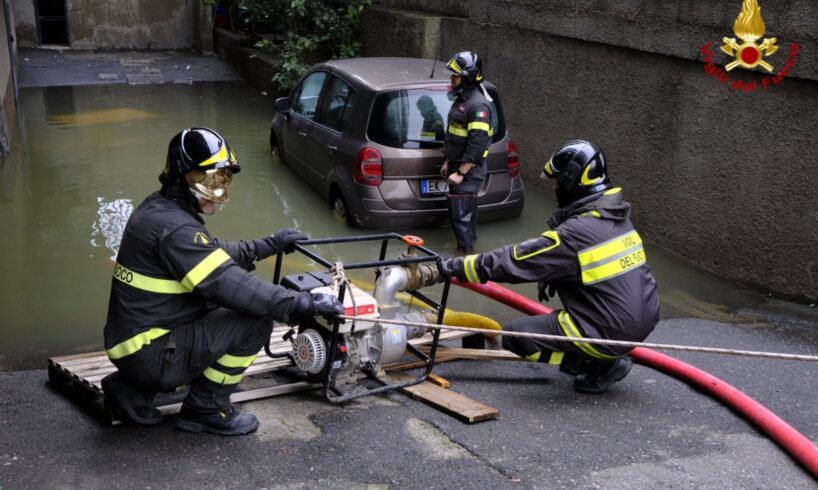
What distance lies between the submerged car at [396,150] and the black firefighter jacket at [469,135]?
0.30 m

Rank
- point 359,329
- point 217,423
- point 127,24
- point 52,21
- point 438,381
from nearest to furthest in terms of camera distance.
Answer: point 217,423, point 359,329, point 438,381, point 52,21, point 127,24

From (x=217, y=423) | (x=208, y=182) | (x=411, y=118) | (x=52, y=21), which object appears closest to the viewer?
(x=208, y=182)

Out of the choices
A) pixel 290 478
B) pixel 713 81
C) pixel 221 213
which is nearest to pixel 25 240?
pixel 221 213

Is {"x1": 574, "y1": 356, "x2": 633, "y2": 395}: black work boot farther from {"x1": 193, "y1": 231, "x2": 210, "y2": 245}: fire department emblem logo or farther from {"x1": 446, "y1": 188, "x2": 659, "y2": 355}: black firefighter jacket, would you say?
{"x1": 193, "y1": 231, "x2": 210, "y2": 245}: fire department emblem logo

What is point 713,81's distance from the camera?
7812mm

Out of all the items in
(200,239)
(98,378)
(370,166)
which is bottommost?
(98,378)

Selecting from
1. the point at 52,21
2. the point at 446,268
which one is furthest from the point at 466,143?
the point at 52,21

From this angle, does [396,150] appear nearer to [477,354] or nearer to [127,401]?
[477,354]

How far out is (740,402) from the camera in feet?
15.7

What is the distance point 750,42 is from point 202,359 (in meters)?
5.71

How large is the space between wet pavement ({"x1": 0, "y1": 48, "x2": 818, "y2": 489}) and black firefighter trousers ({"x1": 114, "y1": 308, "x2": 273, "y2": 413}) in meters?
0.24

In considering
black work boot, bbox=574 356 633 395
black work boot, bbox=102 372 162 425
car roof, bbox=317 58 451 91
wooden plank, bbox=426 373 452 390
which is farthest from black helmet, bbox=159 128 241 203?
car roof, bbox=317 58 451 91

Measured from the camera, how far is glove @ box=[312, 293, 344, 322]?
406 centimetres

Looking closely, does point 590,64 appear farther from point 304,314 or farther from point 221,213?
point 304,314
